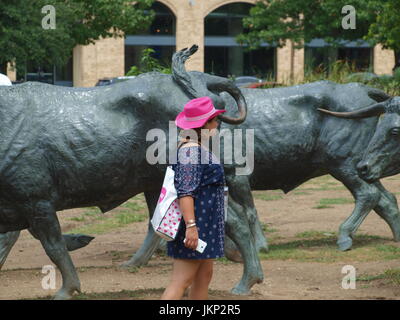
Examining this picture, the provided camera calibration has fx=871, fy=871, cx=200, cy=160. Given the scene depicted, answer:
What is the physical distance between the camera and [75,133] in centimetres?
696

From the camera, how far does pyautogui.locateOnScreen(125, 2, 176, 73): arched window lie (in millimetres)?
45312

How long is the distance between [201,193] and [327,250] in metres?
4.71

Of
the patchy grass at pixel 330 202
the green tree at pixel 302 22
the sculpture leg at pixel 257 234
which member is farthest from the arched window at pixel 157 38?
the sculpture leg at pixel 257 234

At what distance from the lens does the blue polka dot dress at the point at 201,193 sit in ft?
18.0

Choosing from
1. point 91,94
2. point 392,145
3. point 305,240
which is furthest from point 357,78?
point 91,94

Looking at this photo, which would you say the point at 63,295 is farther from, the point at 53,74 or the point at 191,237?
the point at 53,74

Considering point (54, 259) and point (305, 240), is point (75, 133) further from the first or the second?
point (305, 240)

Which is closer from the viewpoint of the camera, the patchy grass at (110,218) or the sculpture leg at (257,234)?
the sculpture leg at (257,234)

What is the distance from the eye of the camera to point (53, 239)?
272 inches

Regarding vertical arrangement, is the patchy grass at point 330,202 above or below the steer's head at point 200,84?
below

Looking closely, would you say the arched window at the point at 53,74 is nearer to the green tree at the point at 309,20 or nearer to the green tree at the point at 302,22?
the green tree at the point at 309,20

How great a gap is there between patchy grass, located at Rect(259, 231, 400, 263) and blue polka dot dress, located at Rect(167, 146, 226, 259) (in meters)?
3.86

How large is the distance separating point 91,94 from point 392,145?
2869 mm

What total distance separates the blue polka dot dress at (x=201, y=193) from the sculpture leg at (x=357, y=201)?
4593 mm
